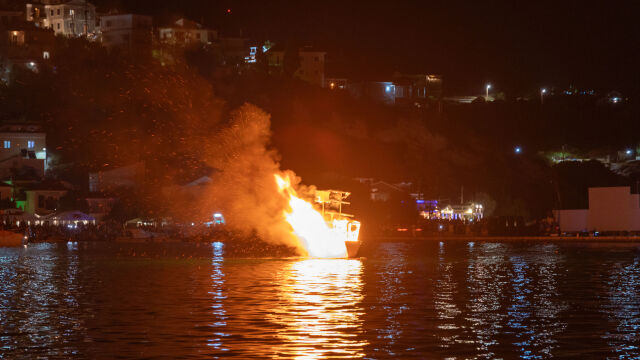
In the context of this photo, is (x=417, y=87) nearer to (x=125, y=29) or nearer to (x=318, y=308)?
(x=125, y=29)

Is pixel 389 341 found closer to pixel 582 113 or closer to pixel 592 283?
pixel 592 283

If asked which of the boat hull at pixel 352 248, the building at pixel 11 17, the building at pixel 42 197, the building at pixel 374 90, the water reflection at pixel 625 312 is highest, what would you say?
the building at pixel 11 17

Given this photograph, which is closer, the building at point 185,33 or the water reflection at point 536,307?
the water reflection at point 536,307

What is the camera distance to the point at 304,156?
12525 centimetres

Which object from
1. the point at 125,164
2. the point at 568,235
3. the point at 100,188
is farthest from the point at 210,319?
the point at 125,164

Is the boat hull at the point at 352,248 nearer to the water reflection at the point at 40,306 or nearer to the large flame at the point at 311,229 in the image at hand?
the large flame at the point at 311,229

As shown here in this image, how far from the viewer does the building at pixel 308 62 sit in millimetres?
162500

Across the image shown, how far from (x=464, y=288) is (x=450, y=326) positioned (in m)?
13.0

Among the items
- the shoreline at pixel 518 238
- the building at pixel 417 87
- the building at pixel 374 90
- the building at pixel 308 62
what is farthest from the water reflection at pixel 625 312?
the building at pixel 417 87

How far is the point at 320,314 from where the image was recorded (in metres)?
30.9

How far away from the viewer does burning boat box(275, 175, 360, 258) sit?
5159 cm

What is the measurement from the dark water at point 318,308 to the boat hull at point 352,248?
0.79 meters

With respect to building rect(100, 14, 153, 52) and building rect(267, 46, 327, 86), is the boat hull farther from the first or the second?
building rect(100, 14, 153, 52)

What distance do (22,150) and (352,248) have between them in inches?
2891
